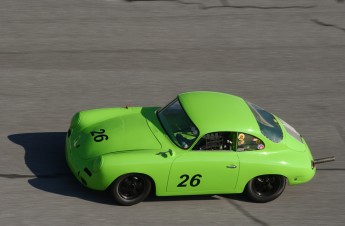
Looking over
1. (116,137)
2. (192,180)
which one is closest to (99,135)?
(116,137)

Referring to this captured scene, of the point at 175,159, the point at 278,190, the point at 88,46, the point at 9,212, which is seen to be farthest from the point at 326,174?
the point at 88,46

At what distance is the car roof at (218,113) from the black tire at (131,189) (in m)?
1.04

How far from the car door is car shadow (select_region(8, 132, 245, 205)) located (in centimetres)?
37

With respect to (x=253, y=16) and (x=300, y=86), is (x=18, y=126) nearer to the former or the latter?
(x=300, y=86)

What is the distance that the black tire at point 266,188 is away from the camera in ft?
32.4

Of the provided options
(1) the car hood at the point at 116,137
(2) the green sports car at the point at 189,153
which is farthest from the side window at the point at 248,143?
(1) the car hood at the point at 116,137

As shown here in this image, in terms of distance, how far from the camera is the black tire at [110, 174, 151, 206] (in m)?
9.36

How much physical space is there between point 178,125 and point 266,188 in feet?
5.02

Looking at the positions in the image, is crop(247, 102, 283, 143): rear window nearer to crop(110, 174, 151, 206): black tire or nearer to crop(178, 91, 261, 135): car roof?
crop(178, 91, 261, 135): car roof

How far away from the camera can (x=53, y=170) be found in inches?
402

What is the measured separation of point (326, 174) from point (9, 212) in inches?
190

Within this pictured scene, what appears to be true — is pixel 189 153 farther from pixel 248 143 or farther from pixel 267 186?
pixel 267 186

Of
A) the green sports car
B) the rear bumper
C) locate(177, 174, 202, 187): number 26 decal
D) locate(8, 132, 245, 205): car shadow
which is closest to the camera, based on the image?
the rear bumper

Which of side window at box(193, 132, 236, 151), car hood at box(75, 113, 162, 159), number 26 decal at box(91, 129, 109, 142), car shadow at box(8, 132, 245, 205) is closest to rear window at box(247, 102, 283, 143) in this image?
side window at box(193, 132, 236, 151)
